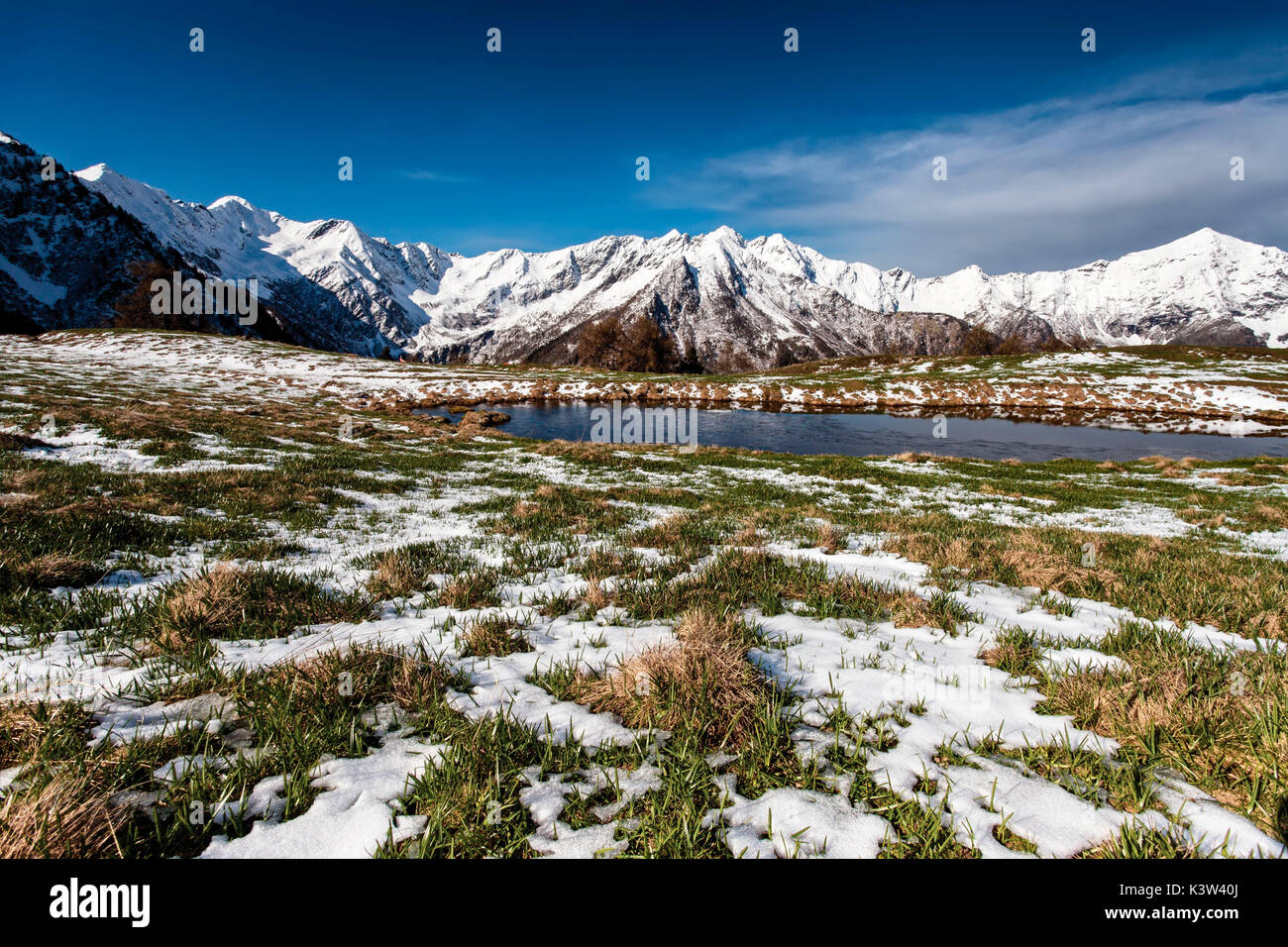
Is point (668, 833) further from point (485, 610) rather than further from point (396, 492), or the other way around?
point (396, 492)

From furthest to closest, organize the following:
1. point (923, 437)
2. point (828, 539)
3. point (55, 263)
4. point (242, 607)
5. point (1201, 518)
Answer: point (55, 263) → point (923, 437) → point (1201, 518) → point (828, 539) → point (242, 607)

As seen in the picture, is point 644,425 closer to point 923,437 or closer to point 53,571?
point 923,437

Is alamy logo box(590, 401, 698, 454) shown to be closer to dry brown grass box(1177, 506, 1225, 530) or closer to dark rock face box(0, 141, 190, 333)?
dry brown grass box(1177, 506, 1225, 530)

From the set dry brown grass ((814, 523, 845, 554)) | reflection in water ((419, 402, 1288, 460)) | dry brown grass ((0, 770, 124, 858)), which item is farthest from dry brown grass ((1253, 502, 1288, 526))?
dry brown grass ((0, 770, 124, 858))

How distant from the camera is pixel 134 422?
1717 centimetres

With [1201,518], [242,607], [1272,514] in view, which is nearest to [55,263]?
[242,607]

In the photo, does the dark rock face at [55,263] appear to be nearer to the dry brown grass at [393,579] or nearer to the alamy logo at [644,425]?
the alamy logo at [644,425]

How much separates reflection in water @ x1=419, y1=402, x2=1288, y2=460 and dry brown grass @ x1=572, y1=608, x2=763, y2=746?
3237 centimetres

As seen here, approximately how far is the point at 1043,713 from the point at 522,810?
342 cm

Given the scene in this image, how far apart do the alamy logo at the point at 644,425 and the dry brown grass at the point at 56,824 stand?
86.0 feet
